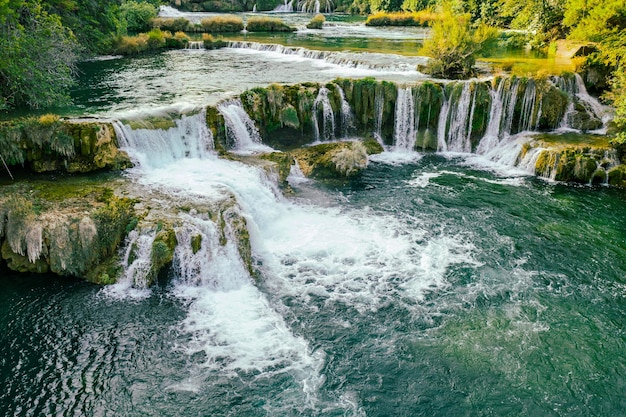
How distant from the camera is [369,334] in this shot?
34.7ft

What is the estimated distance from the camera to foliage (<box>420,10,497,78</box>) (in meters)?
24.3

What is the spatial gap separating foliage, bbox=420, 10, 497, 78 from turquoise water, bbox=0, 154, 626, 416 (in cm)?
1216

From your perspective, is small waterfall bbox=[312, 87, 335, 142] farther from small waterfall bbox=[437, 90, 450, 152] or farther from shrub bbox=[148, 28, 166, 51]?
shrub bbox=[148, 28, 166, 51]

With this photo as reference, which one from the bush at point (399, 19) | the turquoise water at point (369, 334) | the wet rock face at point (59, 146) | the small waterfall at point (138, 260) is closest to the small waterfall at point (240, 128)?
the wet rock face at point (59, 146)

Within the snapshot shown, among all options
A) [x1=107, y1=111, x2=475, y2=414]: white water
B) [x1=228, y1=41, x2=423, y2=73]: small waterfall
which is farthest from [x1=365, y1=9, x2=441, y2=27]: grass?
[x1=107, y1=111, x2=475, y2=414]: white water

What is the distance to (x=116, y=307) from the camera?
1108 centimetres

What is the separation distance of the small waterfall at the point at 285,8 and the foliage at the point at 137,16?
3119cm

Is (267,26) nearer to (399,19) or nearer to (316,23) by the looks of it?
(316,23)

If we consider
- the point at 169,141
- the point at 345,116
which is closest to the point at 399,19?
the point at 345,116

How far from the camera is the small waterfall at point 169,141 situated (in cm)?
1604

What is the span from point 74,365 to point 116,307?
1791 millimetres

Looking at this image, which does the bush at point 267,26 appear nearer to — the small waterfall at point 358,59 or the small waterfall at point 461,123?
the small waterfall at point 358,59

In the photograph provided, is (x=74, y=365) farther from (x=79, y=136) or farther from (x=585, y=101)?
(x=585, y=101)

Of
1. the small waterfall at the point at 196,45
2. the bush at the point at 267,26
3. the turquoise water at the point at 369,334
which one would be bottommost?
the turquoise water at the point at 369,334
